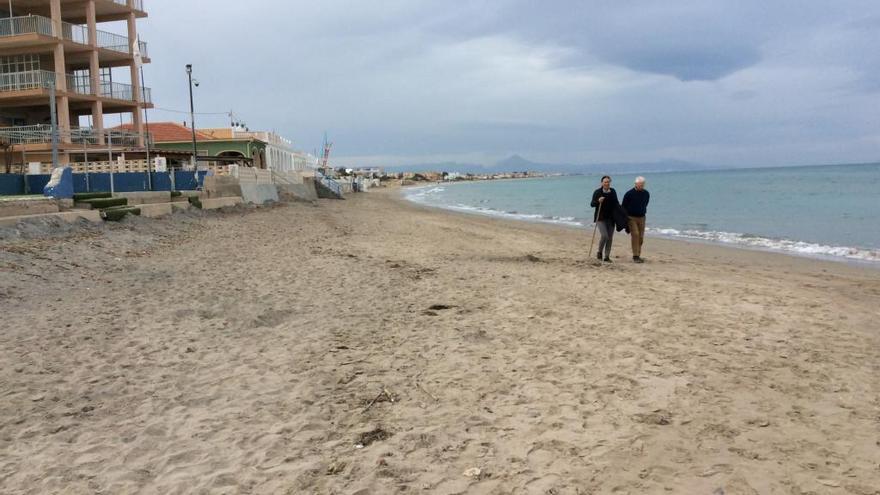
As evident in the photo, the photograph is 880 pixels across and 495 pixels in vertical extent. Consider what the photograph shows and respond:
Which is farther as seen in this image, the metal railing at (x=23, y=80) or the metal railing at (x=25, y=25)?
the metal railing at (x=25, y=25)

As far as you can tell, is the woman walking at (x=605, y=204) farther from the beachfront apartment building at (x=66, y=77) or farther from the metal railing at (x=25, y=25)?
the metal railing at (x=25, y=25)

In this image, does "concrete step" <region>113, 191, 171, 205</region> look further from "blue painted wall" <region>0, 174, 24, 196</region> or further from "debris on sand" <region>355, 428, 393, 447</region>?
"debris on sand" <region>355, 428, 393, 447</region>

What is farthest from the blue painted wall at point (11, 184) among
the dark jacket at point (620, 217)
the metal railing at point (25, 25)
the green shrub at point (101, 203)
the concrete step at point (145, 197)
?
the dark jacket at point (620, 217)

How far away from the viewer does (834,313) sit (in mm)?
7547

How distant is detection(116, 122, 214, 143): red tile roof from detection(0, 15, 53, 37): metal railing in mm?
13918

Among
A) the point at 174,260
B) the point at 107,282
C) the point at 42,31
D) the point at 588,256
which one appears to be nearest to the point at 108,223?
the point at 174,260

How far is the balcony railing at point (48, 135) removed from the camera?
917 inches

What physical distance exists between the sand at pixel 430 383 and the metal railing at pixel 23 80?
21.9 m

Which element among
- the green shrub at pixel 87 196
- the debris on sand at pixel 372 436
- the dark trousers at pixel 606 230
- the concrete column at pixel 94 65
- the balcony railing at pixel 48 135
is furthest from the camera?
the concrete column at pixel 94 65

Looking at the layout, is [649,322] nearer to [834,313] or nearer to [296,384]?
[834,313]

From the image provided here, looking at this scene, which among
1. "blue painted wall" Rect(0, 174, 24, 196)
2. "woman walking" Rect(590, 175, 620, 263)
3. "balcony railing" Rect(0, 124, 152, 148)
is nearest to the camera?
"woman walking" Rect(590, 175, 620, 263)

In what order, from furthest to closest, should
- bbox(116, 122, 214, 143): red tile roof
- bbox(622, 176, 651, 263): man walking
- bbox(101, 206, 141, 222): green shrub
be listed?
bbox(116, 122, 214, 143): red tile roof < bbox(101, 206, 141, 222): green shrub < bbox(622, 176, 651, 263): man walking

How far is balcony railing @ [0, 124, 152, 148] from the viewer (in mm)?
23297

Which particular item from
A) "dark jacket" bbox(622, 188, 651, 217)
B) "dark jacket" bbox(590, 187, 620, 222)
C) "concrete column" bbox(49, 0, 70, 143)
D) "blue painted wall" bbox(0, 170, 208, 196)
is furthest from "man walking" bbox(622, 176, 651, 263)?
"concrete column" bbox(49, 0, 70, 143)
